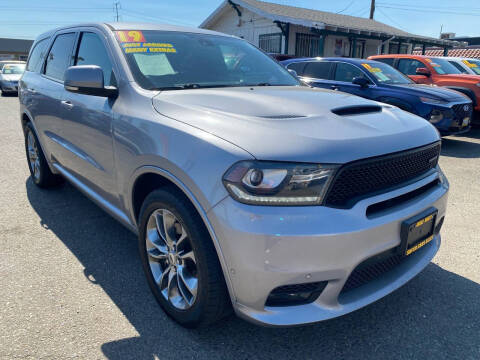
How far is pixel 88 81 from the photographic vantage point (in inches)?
95.7

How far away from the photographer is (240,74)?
3064 millimetres

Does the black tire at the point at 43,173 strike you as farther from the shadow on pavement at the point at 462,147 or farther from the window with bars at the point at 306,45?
the window with bars at the point at 306,45

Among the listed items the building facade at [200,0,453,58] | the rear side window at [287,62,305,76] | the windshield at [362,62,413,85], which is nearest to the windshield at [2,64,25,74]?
the building facade at [200,0,453,58]

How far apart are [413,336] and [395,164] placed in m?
1.01

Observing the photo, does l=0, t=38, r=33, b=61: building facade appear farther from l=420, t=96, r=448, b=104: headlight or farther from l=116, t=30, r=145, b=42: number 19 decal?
l=116, t=30, r=145, b=42: number 19 decal

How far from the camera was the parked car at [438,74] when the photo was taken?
8336 millimetres

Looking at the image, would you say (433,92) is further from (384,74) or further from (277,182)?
(277,182)

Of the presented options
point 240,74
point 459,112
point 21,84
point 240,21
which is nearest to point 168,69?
point 240,74

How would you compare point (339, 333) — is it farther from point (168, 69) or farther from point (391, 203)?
point (168, 69)

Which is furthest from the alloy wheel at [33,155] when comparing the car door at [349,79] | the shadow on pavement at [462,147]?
the shadow on pavement at [462,147]

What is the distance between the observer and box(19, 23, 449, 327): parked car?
5.47 feet

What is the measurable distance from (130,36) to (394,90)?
5.70 meters

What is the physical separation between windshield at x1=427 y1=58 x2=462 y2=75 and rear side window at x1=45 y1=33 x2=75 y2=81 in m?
8.65

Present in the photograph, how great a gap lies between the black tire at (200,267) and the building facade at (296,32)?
48.2 ft
